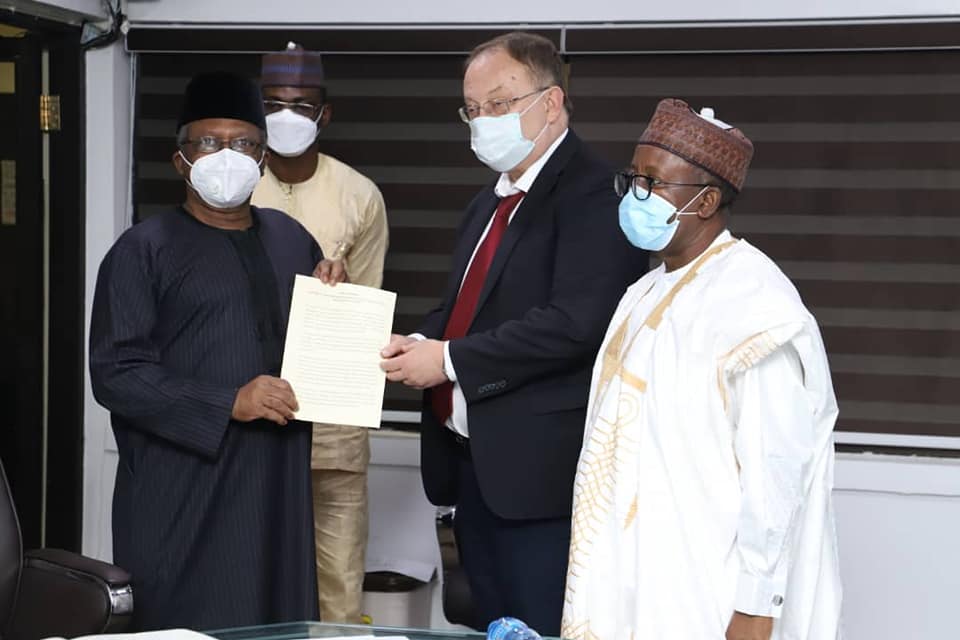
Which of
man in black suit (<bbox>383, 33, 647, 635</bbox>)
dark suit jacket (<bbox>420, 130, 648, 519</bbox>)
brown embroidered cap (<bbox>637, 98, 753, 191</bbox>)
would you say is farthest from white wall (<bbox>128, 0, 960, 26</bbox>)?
brown embroidered cap (<bbox>637, 98, 753, 191</bbox>)

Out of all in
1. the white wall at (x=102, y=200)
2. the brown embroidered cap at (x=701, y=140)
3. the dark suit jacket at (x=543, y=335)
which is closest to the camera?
the brown embroidered cap at (x=701, y=140)

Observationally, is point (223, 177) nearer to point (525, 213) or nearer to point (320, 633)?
point (525, 213)

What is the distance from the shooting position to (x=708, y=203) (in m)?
2.24

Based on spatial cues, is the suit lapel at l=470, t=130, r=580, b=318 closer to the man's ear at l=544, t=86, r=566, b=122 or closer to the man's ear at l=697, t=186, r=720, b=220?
the man's ear at l=544, t=86, r=566, b=122

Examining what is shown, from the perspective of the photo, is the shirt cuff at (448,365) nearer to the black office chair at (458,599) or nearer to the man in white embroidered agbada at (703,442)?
the man in white embroidered agbada at (703,442)

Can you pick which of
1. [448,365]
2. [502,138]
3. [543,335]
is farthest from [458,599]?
[502,138]

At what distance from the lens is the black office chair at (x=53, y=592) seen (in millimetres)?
2281

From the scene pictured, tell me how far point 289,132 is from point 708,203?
1590mm

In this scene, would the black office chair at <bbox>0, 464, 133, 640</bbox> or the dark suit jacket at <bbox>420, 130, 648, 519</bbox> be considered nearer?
the black office chair at <bbox>0, 464, 133, 640</bbox>

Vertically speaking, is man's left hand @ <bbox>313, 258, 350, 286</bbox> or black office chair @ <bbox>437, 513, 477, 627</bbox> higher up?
man's left hand @ <bbox>313, 258, 350, 286</bbox>

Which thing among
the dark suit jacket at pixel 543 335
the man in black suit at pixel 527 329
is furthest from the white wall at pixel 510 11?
the dark suit jacket at pixel 543 335

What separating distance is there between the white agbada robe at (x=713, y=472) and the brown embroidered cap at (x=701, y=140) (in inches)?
5.3

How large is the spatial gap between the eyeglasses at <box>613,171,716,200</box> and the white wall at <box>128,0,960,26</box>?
1613mm

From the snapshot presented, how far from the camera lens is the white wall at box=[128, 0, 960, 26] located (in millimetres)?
3625
